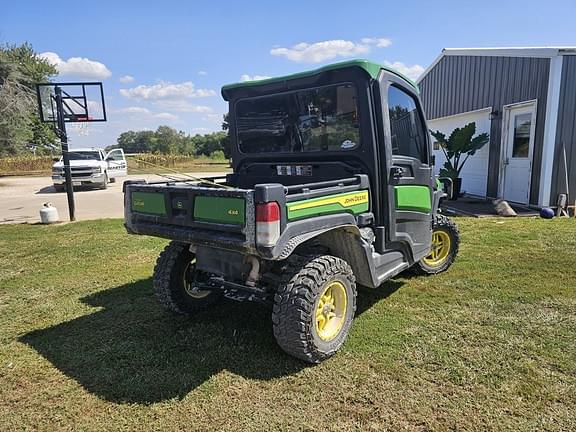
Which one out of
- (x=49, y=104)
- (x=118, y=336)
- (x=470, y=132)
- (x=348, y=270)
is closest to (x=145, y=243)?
(x=118, y=336)

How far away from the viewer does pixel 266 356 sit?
3.14 m

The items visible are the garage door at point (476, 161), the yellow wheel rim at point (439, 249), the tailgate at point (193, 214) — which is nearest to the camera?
the tailgate at point (193, 214)

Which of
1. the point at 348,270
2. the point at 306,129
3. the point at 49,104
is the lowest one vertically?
the point at 348,270

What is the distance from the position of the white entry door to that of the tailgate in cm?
874

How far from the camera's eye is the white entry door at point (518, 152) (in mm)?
9344

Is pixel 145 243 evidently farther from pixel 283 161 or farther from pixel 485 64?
pixel 485 64

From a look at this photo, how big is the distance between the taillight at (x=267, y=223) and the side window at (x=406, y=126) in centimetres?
158

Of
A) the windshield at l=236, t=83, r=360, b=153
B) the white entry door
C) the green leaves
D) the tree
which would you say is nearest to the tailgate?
the windshield at l=236, t=83, r=360, b=153

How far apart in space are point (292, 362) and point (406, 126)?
7.79ft

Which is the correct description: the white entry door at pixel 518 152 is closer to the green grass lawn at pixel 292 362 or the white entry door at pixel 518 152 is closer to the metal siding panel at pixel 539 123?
the metal siding panel at pixel 539 123

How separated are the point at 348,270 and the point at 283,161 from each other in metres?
1.34

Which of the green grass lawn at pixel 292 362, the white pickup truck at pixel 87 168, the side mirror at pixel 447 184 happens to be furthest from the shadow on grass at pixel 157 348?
the white pickup truck at pixel 87 168

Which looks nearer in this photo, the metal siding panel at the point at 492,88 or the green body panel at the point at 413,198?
the green body panel at the point at 413,198

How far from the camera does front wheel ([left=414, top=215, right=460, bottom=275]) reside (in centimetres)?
490
